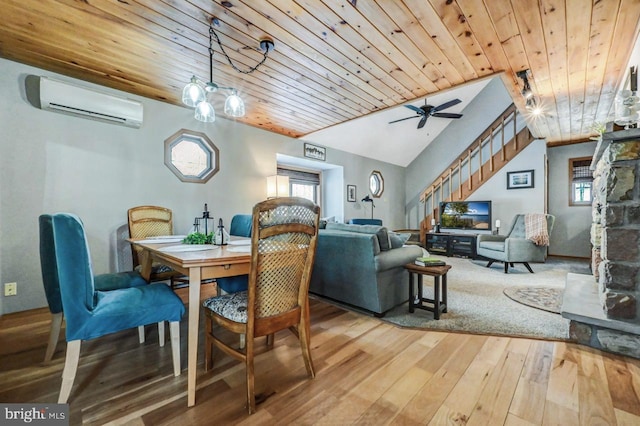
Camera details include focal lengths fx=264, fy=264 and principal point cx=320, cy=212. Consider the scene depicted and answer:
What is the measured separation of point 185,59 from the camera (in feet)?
7.85

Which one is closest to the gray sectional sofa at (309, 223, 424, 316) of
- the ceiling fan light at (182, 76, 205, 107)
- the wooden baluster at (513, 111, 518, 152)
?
the ceiling fan light at (182, 76, 205, 107)

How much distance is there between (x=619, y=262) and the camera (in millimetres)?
1857

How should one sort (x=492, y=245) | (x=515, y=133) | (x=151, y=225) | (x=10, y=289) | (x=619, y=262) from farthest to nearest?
1. (x=515, y=133)
2. (x=492, y=245)
3. (x=151, y=225)
4. (x=10, y=289)
5. (x=619, y=262)

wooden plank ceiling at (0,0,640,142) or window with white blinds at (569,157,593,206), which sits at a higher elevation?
wooden plank ceiling at (0,0,640,142)

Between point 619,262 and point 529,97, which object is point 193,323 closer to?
point 619,262

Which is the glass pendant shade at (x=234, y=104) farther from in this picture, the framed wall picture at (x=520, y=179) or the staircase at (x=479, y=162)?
the framed wall picture at (x=520, y=179)

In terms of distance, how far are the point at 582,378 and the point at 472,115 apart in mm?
6647

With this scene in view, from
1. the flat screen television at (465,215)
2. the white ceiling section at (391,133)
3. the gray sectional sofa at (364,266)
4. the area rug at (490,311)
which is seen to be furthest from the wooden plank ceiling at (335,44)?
the flat screen television at (465,215)

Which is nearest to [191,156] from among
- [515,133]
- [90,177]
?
[90,177]

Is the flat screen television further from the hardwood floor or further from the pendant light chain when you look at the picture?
the pendant light chain

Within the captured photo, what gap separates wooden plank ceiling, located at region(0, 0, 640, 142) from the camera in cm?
180

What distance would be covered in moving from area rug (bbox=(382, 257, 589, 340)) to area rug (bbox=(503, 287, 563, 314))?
0.07 metres

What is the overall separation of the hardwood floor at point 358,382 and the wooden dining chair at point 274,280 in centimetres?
22

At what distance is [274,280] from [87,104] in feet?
9.35
